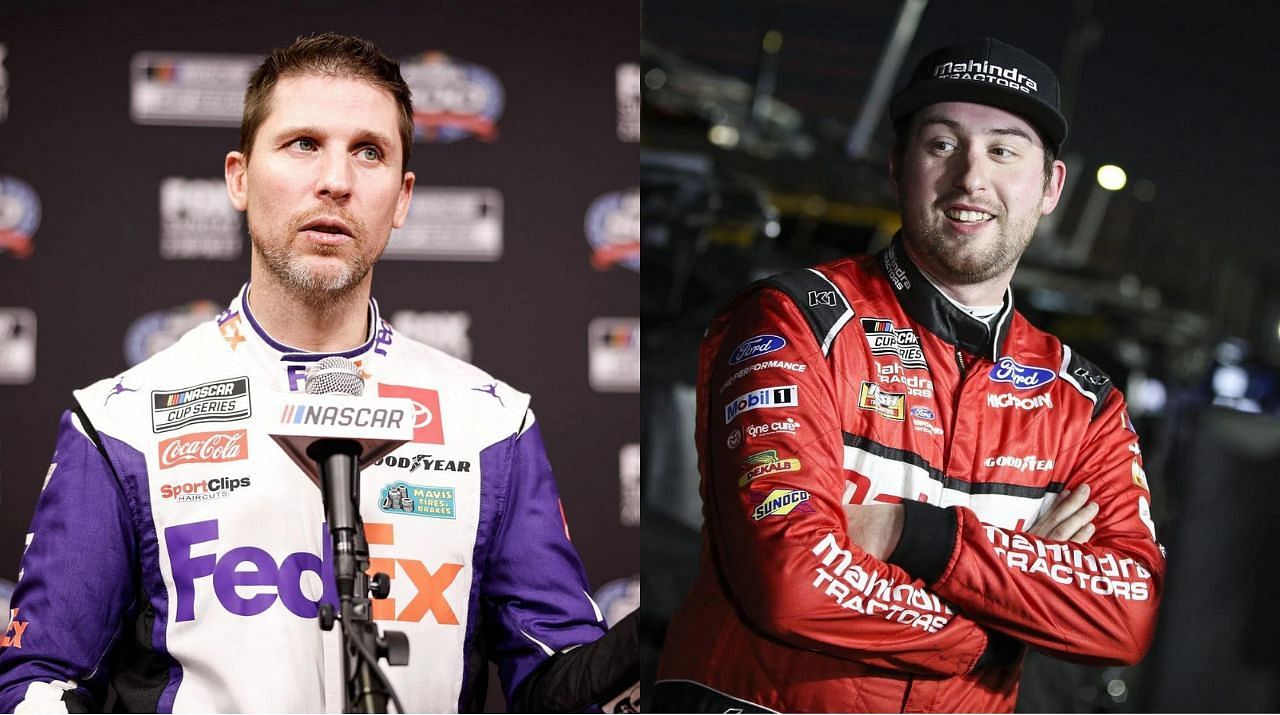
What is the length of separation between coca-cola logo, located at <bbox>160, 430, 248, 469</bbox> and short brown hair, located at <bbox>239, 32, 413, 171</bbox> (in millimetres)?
390

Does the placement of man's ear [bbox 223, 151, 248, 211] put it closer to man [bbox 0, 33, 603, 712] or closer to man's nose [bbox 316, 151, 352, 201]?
man [bbox 0, 33, 603, 712]

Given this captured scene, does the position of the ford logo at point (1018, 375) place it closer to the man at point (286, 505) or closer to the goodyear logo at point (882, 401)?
the goodyear logo at point (882, 401)

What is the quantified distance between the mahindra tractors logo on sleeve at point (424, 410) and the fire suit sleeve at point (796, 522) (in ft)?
1.30

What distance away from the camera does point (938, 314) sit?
1683 millimetres

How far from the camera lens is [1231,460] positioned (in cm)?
199

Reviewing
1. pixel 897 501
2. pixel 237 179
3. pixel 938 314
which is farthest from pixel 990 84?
→ pixel 237 179

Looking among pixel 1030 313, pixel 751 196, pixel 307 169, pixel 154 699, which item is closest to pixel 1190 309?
pixel 1030 313

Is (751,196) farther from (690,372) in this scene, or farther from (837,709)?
(837,709)

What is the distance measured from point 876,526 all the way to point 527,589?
50 centimetres

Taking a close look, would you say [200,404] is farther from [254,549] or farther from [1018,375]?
[1018,375]

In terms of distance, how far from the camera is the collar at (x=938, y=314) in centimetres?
168

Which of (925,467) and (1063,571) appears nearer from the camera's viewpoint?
(1063,571)

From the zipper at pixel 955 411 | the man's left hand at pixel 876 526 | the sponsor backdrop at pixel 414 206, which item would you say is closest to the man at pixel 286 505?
the man's left hand at pixel 876 526

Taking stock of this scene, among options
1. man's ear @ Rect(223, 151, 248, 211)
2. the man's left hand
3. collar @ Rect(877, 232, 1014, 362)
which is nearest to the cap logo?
collar @ Rect(877, 232, 1014, 362)
